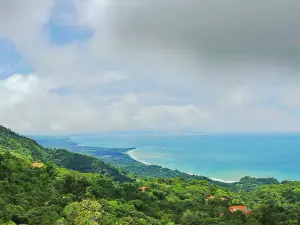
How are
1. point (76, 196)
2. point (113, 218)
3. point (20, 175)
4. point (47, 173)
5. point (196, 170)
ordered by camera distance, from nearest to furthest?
point (113, 218) < point (76, 196) < point (20, 175) < point (47, 173) < point (196, 170)

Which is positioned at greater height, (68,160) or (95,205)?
(68,160)

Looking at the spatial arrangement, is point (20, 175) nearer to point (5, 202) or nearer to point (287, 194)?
point (5, 202)

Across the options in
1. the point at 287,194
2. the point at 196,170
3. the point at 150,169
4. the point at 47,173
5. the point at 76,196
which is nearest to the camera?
the point at 76,196

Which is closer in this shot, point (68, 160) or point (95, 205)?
point (95, 205)

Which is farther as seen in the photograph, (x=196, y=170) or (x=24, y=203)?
(x=196, y=170)

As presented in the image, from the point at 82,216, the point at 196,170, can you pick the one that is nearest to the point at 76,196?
the point at 82,216

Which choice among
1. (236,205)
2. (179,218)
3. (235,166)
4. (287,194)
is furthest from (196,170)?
(179,218)

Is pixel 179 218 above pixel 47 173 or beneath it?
beneath

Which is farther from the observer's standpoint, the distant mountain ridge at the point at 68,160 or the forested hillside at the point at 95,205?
the distant mountain ridge at the point at 68,160

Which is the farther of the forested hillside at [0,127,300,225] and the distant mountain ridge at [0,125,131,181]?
the distant mountain ridge at [0,125,131,181]
